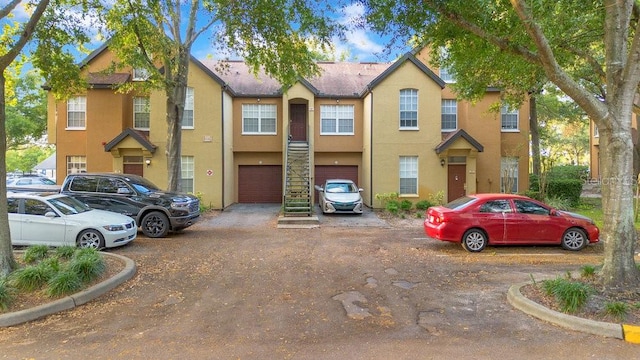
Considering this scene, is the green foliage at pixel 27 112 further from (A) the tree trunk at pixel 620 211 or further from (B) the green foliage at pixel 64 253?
(A) the tree trunk at pixel 620 211

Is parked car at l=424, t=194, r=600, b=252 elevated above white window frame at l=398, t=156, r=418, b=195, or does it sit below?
below

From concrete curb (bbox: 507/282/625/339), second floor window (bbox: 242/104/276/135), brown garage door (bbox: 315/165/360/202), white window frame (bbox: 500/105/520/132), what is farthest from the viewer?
brown garage door (bbox: 315/165/360/202)

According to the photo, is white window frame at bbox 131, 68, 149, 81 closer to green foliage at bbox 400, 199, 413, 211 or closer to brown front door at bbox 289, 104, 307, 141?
brown front door at bbox 289, 104, 307, 141

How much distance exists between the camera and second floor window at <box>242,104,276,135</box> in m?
22.8

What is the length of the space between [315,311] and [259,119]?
58.5 feet

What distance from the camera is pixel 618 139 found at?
→ 6.31m

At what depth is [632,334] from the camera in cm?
502

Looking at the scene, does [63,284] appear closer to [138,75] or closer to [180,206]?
[180,206]

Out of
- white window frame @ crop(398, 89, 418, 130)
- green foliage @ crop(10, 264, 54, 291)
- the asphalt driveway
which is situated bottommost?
the asphalt driveway

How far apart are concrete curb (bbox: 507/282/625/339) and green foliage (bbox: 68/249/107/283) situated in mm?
6851

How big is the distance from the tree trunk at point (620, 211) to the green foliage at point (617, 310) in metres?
0.80

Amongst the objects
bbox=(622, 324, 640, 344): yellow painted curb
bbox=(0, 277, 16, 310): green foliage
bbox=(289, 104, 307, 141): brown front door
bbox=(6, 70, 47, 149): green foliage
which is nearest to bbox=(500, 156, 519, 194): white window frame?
bbox=(289, 104, 307, 141): brown front door

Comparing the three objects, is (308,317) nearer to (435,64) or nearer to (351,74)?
(435,64)

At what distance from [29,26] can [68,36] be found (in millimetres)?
4463
